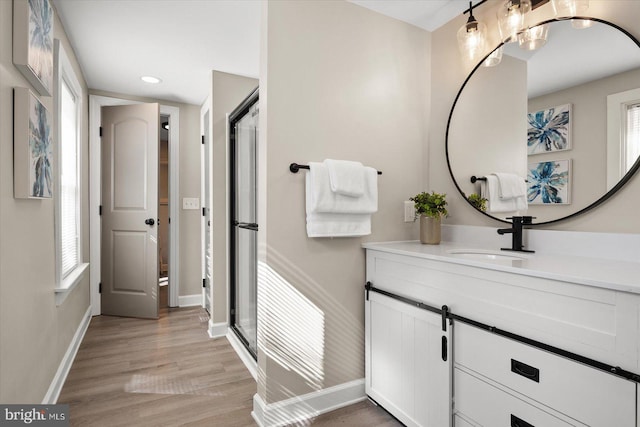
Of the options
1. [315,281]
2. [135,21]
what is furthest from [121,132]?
[315,281]

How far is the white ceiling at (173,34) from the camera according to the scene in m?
2.07

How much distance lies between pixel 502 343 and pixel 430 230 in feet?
2.62

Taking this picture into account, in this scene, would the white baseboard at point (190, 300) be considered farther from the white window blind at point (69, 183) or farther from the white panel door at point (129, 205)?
the white window blind at point (69, 183)

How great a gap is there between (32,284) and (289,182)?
4.20 feet

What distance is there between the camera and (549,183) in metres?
1.59

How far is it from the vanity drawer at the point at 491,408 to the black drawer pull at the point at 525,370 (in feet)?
0.31

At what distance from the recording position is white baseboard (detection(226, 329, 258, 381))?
91.1 inches

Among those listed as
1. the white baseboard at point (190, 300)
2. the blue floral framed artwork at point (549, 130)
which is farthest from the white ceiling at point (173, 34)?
the white baseboard at point (190, 300)

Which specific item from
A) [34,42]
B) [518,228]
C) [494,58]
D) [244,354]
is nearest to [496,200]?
[518,228]

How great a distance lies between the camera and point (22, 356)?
4.72ft

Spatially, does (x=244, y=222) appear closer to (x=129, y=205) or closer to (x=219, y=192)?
(x=219, y=192)

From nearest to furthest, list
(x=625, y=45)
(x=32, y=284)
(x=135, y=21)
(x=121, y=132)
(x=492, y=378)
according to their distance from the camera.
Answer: (x=492, y=378)
(x=625, y=45)
(x=32, y=284)
(x=135, y=21)
(x=121, y=132)

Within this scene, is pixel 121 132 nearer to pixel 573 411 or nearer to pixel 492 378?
pixel 492 378

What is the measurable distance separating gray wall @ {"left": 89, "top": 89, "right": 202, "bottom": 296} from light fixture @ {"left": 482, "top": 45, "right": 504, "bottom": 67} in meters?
3.12
